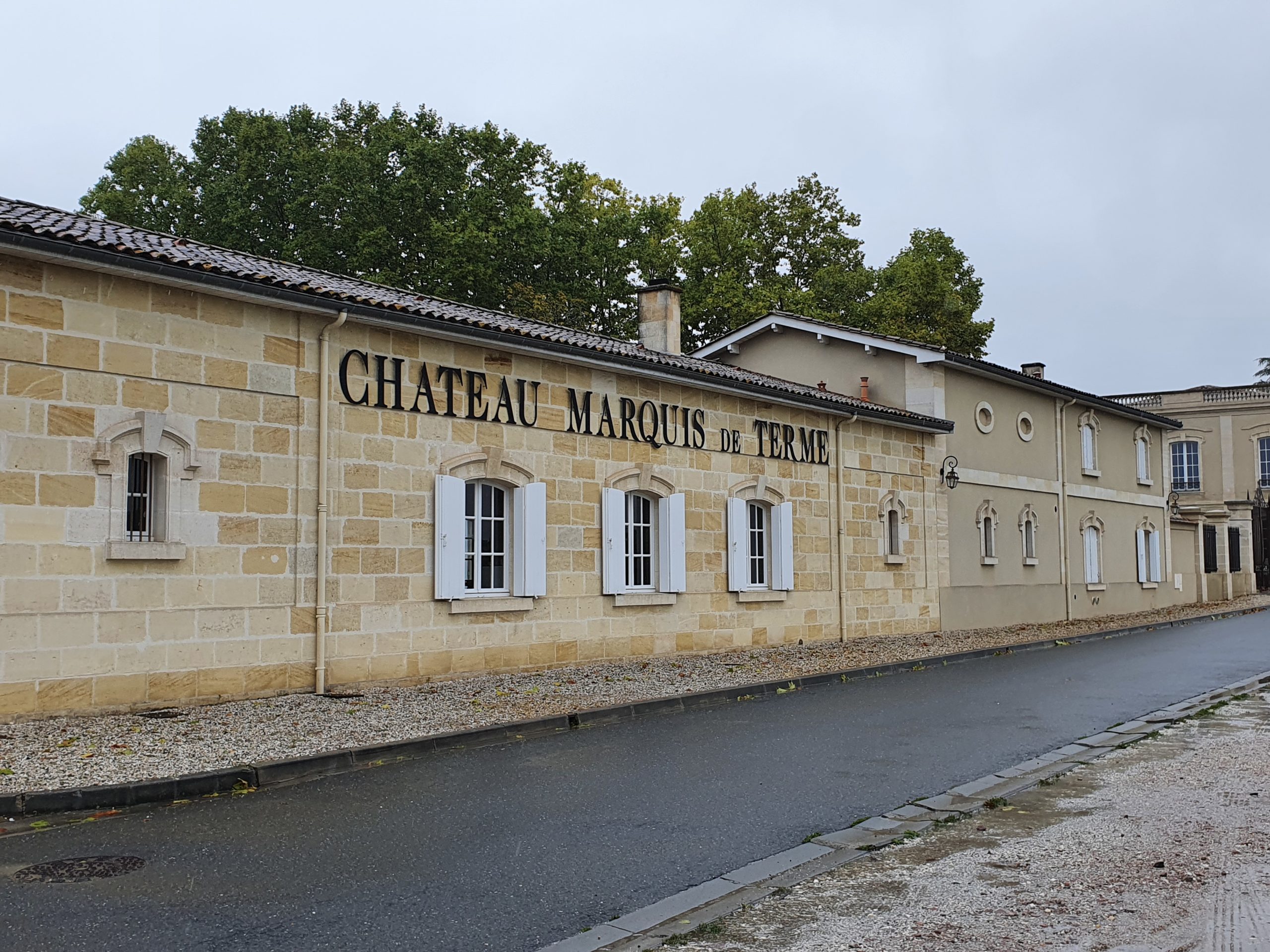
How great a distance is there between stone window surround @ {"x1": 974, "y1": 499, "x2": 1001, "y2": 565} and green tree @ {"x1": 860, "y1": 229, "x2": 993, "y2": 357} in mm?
12752

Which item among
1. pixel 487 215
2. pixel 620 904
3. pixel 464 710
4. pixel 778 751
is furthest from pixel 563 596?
pixel 487 215

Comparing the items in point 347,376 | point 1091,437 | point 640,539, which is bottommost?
point 640,539

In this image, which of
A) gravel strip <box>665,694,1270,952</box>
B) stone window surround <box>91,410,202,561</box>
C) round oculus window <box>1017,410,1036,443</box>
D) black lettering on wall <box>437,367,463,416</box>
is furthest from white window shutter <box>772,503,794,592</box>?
gravel strip <box>665,694,1270,952</box>

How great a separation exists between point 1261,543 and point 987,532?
23999mm

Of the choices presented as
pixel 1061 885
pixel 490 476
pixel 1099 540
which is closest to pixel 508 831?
pixel 1061 885

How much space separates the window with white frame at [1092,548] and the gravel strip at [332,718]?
1318 centimetres

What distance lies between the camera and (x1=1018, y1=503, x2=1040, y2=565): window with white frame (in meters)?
25.5

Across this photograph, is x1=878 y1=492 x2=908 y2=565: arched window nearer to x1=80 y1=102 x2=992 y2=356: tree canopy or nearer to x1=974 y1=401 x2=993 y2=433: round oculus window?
x1=974 y1=401 x2=993 y2=433: round oculus window

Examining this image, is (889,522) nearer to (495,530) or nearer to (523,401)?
(523,401)

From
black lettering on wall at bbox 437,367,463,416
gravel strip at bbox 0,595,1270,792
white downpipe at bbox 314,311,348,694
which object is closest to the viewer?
gravel strip at bbox 0,595,1270,792

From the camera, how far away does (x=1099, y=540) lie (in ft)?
94.8

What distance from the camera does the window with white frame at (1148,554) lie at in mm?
31125

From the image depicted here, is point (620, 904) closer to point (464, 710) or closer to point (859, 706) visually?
point (464, 710)

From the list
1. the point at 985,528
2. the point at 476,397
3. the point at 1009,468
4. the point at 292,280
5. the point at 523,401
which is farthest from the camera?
the point at 1009,468
